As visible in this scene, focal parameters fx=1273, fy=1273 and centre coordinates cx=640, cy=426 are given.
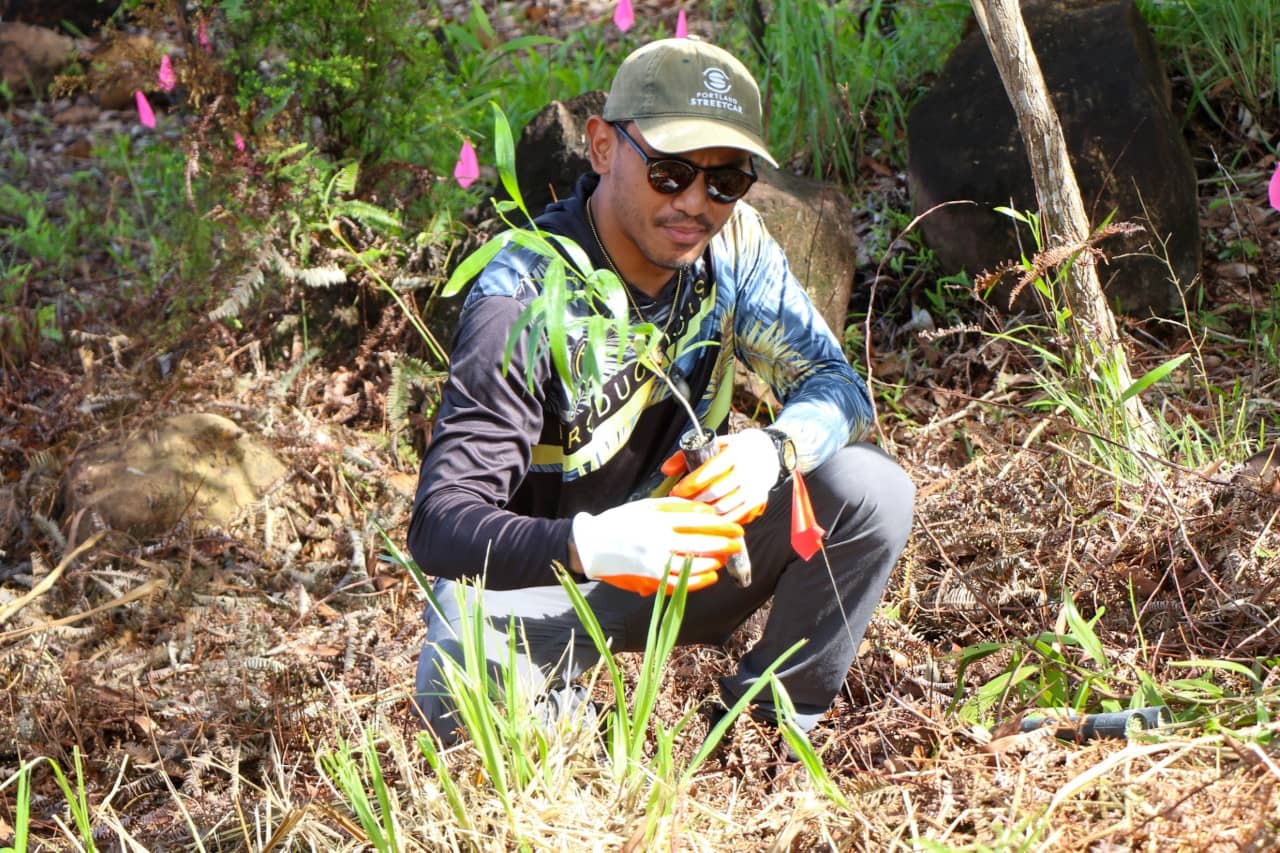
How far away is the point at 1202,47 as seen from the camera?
14.0ft

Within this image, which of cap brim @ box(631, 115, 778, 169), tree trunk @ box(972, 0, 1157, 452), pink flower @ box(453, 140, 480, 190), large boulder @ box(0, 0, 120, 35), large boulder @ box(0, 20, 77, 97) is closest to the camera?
cap brim @ box(631, 115, 778, 169)

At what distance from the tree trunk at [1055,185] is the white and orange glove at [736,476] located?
2.96 ft

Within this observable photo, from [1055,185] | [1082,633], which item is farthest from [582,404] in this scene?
[1055,185]

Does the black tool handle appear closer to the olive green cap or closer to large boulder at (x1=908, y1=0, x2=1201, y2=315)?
the olive green cap

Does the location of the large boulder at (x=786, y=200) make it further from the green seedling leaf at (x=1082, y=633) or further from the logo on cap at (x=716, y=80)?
the green seedling leaf at (x=1082, y=633)

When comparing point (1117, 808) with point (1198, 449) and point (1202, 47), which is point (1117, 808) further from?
point (1202, 47)

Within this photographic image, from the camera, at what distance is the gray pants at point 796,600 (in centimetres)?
242

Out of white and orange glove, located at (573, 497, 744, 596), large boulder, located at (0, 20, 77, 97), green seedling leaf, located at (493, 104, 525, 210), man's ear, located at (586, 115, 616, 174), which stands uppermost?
green seedling leaf, located at (493, 104, 525, 210)

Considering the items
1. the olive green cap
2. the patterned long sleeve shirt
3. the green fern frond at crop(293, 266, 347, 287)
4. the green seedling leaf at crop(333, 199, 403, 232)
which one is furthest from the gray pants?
the green seedling leaf at crop(333, 199, 403, 232)

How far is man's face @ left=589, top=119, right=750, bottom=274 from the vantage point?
7.77 ft

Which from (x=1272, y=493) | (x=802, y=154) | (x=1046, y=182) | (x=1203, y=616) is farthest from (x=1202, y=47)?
(x=1203, y=616)

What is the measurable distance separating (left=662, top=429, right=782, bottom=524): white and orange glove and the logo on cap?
0.66 metres

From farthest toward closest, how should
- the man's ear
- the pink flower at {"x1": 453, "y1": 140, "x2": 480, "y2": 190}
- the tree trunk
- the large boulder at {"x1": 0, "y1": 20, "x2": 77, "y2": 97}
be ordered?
the large boulder at {"x1": 0, "y1": 20, "x2": 77, "y2": 97}
the pink flower at {"x1": 453, "y1": 140, "x2": 480, "y2": 190}
the tree trunk
the man's ear

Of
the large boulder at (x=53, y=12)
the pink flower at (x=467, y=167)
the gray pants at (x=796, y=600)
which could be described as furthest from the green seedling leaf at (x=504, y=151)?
the large boulder at (x=53, y=12)
